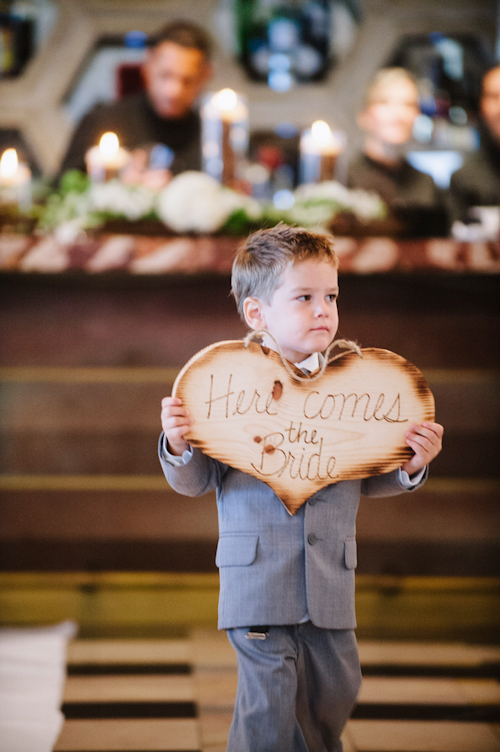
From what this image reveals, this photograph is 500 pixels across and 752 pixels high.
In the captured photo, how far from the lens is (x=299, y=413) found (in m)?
0.85

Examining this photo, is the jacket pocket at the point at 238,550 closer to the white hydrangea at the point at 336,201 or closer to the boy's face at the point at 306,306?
the boy's face at the point at 306,306

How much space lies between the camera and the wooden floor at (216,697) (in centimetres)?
127

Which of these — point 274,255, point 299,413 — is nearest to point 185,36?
point 274,255

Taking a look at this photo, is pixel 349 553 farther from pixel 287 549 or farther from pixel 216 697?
pixel 216 697

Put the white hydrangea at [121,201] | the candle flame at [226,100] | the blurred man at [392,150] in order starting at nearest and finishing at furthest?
the candle flame at [226,100] < the white hydrangea at [121,201] < the blurred man at [392,150]

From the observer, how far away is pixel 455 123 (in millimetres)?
2818

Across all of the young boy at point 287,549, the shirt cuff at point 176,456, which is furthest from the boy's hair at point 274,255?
the shirt cuff at point 176,456

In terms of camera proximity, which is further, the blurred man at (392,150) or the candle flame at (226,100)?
the blurred man at (392,150)

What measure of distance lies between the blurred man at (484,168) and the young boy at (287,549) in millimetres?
1744

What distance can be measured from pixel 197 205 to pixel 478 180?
1.57 meters

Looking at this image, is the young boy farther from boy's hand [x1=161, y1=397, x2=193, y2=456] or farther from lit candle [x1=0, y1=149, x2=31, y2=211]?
lit candle [x1=0, y1=149, x2=31, y2=211]

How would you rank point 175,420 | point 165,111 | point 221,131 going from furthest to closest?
1. point 165,111
2. point 221,131
3. point 175,420

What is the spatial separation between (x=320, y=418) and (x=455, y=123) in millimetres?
2415

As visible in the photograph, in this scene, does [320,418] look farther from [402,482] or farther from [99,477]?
[99,477]
